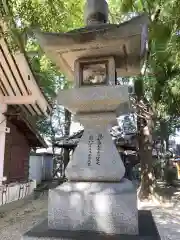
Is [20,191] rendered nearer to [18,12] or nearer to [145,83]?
[18,12]

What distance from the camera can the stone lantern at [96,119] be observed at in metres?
3.30

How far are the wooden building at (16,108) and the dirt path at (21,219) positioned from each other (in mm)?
1294

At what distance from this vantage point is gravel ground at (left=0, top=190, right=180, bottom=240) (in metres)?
7.41

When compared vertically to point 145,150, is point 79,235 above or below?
below

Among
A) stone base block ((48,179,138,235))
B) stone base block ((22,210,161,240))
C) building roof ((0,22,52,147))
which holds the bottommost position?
stone base block ((22,210,161,240))

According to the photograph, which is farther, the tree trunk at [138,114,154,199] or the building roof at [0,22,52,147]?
the tree trunk at [138,114,154,199]

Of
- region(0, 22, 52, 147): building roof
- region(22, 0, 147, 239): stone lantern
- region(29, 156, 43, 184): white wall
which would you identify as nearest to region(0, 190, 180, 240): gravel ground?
region(0, 22, 52, 147): building roof

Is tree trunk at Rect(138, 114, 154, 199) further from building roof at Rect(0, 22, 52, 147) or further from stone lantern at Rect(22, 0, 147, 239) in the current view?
stone lantern at Rect(22, 0, 147, 239)

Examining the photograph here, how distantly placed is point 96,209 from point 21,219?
6765 millimetres

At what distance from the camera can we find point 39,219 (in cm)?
920

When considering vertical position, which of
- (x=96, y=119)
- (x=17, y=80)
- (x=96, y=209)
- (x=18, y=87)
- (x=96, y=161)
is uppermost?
(x=17, y=80)

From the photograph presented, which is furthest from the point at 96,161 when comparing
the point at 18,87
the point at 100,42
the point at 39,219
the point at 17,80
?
the point at 39,219

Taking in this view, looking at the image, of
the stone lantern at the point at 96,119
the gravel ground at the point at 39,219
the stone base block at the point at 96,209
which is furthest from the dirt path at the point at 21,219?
the stone lantern at the point at 96,119

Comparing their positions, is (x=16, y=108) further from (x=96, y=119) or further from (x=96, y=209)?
(x=96, y=209)
